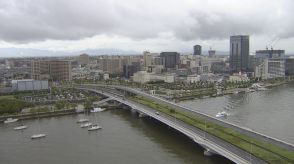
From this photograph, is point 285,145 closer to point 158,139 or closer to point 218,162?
point 218,162

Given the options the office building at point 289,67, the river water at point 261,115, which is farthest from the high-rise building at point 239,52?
the river water at point 261,115

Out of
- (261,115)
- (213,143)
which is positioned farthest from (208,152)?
(261,115)

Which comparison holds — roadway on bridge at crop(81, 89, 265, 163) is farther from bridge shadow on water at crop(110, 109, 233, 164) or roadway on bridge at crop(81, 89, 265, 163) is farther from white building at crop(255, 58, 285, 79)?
white building at crop(255, 58, 285, 79)

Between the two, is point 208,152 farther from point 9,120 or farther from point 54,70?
point 54,70

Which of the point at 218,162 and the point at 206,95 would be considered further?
the point at 206,95

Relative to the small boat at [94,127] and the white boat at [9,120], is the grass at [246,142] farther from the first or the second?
the white boat at [9,120]

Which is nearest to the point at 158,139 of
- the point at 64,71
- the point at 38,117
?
the point at 38,117

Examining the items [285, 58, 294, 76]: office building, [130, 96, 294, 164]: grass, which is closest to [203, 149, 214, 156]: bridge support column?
[130, 96, 294, 164]: grass
